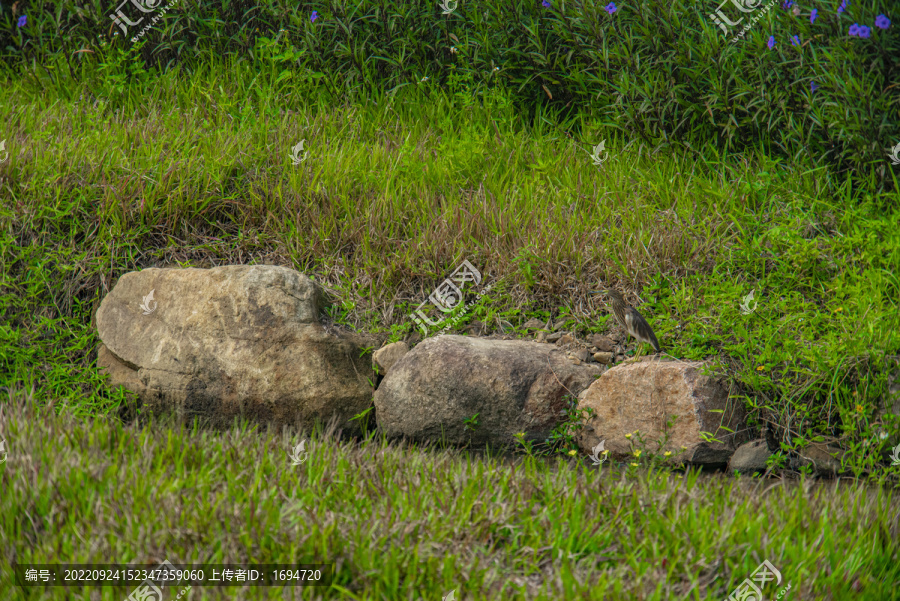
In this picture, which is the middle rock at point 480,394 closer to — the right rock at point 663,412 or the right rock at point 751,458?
the right rock at point 663,412

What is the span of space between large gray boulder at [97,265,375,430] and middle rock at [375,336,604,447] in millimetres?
368

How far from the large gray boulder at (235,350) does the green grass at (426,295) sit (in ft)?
0.94

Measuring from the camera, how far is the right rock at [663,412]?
3527mm

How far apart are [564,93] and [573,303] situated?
260 centimetres

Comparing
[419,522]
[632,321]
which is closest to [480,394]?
[632,321]

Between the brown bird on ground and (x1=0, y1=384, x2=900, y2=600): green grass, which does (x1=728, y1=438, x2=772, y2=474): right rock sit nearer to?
(x1=0, y1=384, x2=900, y2=600): green grass

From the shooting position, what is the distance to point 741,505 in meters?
2.73

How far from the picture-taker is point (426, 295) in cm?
441

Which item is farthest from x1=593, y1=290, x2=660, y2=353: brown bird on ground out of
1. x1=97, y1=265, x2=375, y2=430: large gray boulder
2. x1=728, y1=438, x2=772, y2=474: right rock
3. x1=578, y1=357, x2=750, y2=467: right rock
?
x1=97, y1=265, x2=375, y2=430: large gray boulder

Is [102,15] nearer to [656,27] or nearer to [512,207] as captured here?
[512,207]

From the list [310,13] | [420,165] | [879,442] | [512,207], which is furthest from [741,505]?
[310,13]

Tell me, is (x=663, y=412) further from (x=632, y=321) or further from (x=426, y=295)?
(x=426, y=295)

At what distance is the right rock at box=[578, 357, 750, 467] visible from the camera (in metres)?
3.53

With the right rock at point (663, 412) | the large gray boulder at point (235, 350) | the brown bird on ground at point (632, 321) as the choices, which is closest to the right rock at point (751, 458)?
the right rock at point (663, 412)
